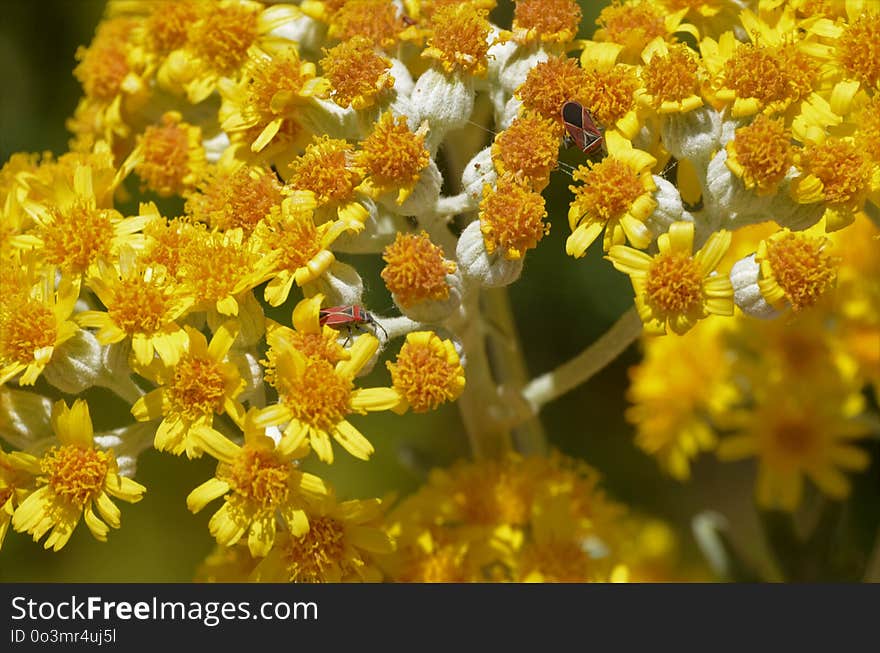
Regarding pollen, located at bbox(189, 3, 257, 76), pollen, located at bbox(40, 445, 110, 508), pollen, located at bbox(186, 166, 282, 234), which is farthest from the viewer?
pollen, located at bbox(189, 3, 257, 76)

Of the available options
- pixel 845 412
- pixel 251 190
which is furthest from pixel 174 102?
pixel 845 412

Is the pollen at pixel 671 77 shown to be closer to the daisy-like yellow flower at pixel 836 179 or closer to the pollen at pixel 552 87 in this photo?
the pollen at pixel 552 87

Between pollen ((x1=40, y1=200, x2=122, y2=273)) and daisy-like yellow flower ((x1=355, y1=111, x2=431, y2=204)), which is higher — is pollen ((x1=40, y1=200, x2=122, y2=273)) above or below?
below

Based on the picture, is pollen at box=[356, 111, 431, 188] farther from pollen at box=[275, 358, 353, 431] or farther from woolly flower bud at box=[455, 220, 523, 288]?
pollen at box=[275, 358, 353, 431]

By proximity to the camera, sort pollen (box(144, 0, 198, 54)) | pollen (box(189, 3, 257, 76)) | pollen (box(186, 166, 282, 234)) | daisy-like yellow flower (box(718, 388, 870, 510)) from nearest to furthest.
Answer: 1. pollen (box(186, 166, 282, 234))
2. pollen (box(189, 3, 257, 76))
3. pollen (box(144, 0, 198, 54))
4. daisy-like yellow flower (box(718, 388, 870, 510))

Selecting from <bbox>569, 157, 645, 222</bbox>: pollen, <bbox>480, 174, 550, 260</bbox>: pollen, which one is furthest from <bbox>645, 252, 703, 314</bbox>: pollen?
<bbox>480, 174, 550, 260</bbox>: pollen

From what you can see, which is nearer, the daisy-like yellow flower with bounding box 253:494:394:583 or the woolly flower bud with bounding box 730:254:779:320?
the woolly flower bud with bounding box 730:254:779:320

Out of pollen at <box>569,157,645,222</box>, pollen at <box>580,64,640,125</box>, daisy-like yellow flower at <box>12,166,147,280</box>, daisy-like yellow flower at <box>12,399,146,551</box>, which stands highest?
pollen at <box>580,64,640,125</box>

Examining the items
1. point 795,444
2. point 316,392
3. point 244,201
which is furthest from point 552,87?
point 795,444

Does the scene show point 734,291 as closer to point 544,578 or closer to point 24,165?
point 544,578
